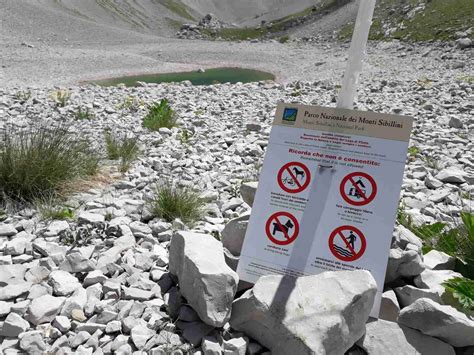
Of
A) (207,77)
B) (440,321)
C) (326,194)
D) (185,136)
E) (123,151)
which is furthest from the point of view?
(207,77)

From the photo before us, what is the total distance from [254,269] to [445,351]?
1576mm

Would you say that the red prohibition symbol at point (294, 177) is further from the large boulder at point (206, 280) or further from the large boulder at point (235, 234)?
the large boulder at point (206, 280)

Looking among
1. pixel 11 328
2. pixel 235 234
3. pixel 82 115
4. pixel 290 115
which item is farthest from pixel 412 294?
pixel 82 115

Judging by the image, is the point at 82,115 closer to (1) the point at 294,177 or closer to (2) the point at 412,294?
(1) the point at 294,177

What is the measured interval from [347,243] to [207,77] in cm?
3432

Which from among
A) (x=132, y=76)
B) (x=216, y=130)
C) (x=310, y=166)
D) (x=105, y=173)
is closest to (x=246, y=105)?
(x=216, y=130)

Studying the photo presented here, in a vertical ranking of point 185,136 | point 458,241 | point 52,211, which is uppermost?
point 185,136

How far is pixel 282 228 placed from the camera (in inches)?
134

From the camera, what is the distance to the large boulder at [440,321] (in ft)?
9.62

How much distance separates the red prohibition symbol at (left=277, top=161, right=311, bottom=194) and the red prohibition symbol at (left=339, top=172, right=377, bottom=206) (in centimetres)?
31

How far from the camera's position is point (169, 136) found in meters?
9.18

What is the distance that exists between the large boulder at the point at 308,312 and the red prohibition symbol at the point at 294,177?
76cm

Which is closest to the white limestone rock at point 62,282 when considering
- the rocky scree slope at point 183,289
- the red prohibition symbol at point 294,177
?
the rocky scree slope at point 183,289

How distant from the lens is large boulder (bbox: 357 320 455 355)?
299cm
